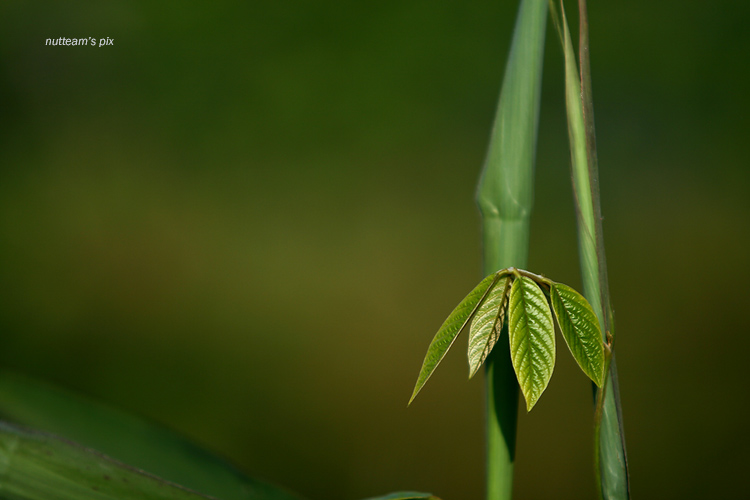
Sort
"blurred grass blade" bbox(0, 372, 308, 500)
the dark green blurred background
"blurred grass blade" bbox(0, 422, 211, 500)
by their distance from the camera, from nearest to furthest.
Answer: "blurred grass blade" bbox(0, 422, 211, 500) < "blurred grass blade" bbox(0, 372, 308, 500) < the dark green blurred background

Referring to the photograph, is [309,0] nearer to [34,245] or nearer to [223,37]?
[223,37]

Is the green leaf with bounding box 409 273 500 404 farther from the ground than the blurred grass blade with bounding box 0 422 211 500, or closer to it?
farther from the ground

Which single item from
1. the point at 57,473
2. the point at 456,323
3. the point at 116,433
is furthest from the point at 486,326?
the point at 116,433
